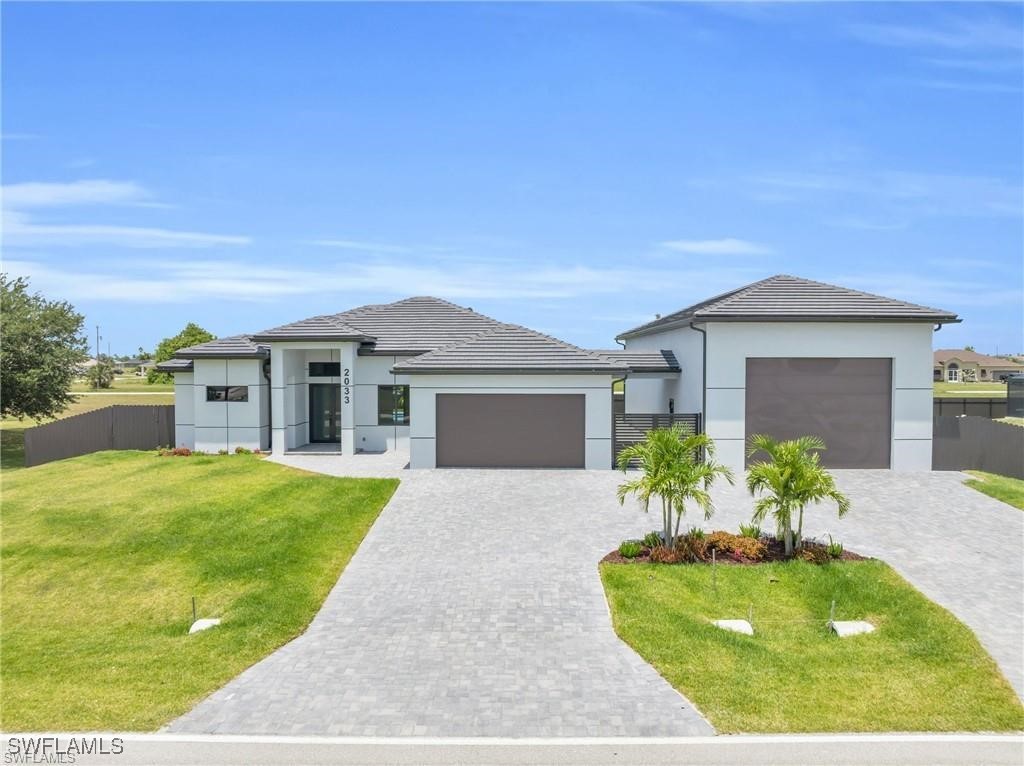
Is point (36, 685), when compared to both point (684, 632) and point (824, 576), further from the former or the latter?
point (824, 576)

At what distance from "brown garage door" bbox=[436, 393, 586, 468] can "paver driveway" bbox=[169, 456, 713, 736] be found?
582 centimetres

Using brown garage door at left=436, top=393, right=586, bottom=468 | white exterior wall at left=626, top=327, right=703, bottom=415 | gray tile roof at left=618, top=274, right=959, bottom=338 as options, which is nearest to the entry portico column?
brown garage door at left=436, top=393, right=586, bottom=468

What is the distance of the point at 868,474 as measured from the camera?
69.2ft

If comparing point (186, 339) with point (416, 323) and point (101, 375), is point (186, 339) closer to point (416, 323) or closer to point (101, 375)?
point (101, 375)

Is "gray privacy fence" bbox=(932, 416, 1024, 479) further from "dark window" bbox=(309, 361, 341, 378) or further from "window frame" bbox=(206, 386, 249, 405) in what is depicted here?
"window frame" bbox=(206, 386, 249, 405)

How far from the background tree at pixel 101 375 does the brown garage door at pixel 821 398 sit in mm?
86715

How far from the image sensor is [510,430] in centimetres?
2209

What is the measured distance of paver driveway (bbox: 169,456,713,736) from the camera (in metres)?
8.12

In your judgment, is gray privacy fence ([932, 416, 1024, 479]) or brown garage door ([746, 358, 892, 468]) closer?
brown garage door ([746, 358, 892, 468])

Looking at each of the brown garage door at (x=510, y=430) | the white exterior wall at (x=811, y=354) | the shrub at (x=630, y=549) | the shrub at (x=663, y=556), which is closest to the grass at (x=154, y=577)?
the brown garage door at (x=510, y=430)

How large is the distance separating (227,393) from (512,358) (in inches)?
448

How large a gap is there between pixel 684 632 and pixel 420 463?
12.8m

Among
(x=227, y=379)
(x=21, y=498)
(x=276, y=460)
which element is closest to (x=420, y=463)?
(x=276, y=460)

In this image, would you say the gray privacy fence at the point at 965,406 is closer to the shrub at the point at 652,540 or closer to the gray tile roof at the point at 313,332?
the shrub at the point at 652,540
